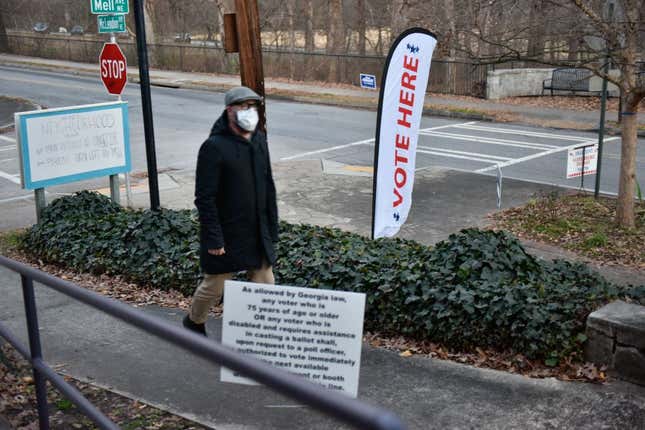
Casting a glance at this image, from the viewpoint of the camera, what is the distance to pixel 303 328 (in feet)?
14.8

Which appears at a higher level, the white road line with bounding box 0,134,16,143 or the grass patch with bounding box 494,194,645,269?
the white road line with bounding box 0,134,16,143

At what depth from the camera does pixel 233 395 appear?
5.10 metres

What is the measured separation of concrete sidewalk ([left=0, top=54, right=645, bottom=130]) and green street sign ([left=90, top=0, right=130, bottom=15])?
15084mm

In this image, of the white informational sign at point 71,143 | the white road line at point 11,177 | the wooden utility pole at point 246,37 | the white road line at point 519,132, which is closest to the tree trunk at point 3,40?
the white road line at point 519,132

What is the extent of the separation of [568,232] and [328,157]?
7856mm

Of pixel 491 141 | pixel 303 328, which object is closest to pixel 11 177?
pixel 491 141

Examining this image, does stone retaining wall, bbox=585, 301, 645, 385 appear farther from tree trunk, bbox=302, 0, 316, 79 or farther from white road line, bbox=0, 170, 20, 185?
tree trunk, bbox=302, 0, 316, 79

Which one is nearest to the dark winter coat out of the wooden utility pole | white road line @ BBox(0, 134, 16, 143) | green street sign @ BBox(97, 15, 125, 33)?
the wooden utility pole

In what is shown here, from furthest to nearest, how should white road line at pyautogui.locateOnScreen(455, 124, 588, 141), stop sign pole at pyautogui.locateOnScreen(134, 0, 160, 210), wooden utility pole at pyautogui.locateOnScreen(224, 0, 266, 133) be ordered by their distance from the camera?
white road line at pyautogui.locateOnScreen(455, 124, 588, 141), stop sign pole at pyautogui.locateOnScreen(134, 0, 160, 210), wooden utility pole at pyautogui.locateOnScreen(224, 0, 266, 133)

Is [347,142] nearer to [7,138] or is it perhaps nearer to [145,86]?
[7,138]

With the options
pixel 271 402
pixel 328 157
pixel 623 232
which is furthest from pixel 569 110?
pixel 271 402

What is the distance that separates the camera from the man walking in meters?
5.48

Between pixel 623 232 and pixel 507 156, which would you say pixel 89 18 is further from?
pixel 623 232

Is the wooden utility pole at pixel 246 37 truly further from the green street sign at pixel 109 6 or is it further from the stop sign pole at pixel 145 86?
the green street sign at pixel 109 6
